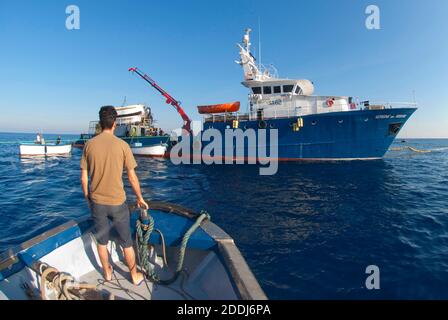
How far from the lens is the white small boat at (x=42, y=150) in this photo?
1036 inches

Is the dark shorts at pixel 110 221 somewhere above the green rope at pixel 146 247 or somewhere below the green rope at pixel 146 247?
above

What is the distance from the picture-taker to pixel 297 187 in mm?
11898

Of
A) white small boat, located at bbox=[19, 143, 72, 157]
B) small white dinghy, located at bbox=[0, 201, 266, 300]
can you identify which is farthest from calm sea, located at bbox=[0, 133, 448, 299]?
white small boat, located at bbox=[19, 143, 72, 157]

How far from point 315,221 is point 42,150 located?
32520 millimetres

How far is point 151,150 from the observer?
1080 inches

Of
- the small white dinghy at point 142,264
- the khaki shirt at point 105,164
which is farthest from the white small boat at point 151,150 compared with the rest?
the khaki shirt at point 105,164

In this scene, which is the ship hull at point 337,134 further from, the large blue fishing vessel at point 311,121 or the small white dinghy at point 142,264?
the small white dinghy at point 142,264

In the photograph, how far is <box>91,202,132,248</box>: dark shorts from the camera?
114 inches

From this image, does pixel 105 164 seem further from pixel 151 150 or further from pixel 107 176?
pixel 151 150

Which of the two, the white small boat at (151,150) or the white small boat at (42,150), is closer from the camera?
the white small boat at (42,150)

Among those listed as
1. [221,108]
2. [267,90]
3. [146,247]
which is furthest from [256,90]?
[146,247]

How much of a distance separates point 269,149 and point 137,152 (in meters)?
16.6

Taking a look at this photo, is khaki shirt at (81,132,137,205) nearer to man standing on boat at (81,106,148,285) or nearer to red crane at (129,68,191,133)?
man standing on boat at (81,106,148,285)

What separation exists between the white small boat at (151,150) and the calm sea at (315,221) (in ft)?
42.5
